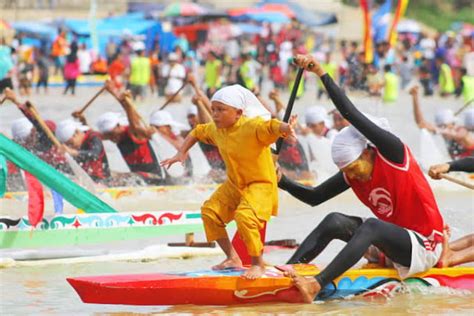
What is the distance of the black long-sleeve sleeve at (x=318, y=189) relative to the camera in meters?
8.79

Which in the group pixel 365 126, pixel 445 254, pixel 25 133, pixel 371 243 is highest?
pixel 365 126

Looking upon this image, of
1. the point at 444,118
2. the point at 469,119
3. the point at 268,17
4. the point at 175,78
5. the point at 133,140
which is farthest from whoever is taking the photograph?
the point at 268,17

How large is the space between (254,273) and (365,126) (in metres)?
1.18

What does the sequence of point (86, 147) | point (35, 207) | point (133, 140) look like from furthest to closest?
point (133, 140) → point (86, 147) → point (35, 207)

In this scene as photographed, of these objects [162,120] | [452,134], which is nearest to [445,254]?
[162,120]

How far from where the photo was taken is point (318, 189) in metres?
8.90

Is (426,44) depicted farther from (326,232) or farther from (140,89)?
(326,232)

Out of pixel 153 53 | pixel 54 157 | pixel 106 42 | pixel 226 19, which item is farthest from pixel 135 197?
pixel 226 19

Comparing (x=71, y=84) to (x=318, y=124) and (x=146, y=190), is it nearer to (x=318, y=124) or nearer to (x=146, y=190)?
(x=318, y=124)

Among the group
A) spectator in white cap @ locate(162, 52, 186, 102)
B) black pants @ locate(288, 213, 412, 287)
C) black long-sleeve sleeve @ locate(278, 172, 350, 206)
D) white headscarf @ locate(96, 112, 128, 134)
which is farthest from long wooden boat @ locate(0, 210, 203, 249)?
spectator in white cap @ locate(162, 52, 186, 102)

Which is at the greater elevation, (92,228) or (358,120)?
(358,120)

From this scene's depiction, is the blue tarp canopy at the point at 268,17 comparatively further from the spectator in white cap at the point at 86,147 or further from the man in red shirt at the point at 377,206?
the man in red shirt at the point at 377,206

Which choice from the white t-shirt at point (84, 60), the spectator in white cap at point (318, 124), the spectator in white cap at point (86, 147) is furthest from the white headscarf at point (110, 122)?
the white t-shirt at point (84, 60)

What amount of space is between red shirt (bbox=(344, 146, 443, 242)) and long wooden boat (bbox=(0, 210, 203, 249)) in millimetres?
2917
